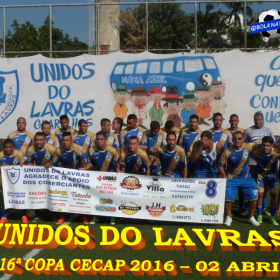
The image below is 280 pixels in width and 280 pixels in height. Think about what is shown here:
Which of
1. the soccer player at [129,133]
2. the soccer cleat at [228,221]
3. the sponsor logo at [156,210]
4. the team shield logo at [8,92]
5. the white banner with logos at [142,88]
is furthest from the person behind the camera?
the team shield logo at [8,92]

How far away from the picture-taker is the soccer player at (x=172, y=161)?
7.08m

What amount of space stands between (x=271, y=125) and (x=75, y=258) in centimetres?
693

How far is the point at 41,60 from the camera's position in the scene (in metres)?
10.6

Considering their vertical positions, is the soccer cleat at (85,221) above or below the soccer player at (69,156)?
below

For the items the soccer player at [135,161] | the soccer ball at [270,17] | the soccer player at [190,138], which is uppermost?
the soccer ball at [270,17]

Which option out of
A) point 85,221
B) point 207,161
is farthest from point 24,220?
point 207,161

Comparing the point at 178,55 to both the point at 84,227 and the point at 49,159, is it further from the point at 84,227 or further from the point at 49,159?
the point at 84,227

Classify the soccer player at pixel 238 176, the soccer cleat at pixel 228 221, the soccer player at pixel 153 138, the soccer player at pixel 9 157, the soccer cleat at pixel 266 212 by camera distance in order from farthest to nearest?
the soccer player at pixel 153 138, the soccer cleat at pixel 266 212, the soccer player at pixel 9 157, the soccer player at pixel 238 176, the soccer cleat at pixel 228 221

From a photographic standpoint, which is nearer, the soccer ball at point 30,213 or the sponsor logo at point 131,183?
the sponsor logo at point 131,183

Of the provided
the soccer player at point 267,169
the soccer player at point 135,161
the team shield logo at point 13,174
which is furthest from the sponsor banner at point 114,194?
the soccer player at point 267,169

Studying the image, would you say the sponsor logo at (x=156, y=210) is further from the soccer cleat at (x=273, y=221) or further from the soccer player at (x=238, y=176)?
the soccer cleat at (x=273, y=221)

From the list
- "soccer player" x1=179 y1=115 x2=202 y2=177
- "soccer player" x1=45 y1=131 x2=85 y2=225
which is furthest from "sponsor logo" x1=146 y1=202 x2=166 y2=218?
"soccer player" x1=45 y1=131 x2=85 y2=225

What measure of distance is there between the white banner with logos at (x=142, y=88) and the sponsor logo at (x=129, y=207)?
3913mm

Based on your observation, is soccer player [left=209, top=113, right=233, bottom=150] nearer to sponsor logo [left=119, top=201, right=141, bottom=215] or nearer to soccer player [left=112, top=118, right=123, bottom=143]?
soccer player [left=112, top=118, right=123, bottom=143]
